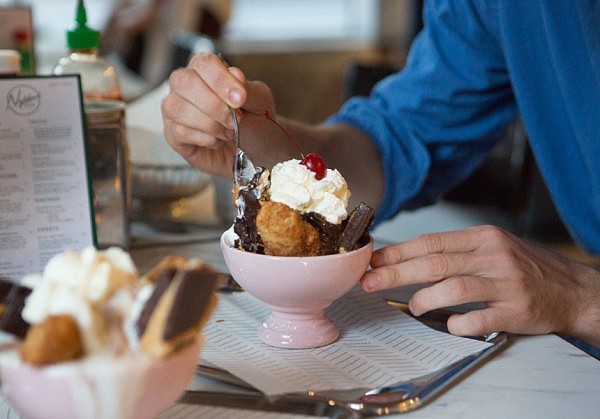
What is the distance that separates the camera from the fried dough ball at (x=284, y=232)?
74cm

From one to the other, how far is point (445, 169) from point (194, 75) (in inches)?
24.3

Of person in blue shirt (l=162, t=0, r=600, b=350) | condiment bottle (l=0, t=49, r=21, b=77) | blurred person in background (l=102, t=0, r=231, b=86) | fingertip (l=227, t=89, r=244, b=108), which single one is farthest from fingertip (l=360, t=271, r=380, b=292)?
blurred person in background (l=102, t=0, r=231, b=86)

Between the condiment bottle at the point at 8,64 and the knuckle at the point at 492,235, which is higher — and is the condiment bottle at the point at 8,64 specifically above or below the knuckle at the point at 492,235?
above

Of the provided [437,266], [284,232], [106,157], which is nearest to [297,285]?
[284,232]

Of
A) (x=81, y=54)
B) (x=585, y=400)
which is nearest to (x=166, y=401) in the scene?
(x=585, y=400)

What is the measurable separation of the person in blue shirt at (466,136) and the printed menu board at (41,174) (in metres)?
0.14

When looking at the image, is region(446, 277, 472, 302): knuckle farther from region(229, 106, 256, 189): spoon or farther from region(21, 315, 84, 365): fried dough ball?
region(21, 315, 84, 365): fried dough ball

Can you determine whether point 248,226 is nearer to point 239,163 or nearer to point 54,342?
point 239,163

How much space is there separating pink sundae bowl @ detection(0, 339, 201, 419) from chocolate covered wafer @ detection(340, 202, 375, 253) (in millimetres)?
293

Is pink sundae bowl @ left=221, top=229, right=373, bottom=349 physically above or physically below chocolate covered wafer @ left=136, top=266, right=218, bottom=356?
below

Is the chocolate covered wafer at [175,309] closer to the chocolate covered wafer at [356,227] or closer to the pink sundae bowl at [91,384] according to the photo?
the pink sundae bowl at [91,384]

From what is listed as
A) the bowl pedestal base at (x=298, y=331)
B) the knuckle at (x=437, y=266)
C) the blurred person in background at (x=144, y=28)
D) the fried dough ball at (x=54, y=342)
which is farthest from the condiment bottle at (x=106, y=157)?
the blurred person in background at (x=144, y=28)

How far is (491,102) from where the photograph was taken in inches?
53.6

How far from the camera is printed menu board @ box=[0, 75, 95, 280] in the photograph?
0.89 metres
